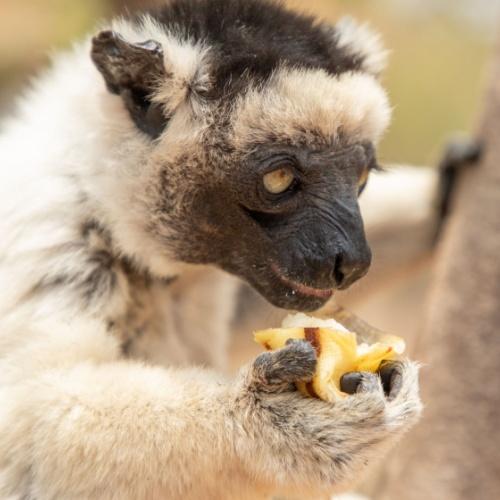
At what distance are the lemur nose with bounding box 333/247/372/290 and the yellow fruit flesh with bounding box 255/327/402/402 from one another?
34cm

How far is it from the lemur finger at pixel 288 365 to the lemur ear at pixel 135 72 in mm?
1219

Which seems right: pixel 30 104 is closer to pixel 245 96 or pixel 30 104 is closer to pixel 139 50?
pixel 139 50

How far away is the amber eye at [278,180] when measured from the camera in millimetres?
3627

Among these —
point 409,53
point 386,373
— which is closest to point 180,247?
point 386,373

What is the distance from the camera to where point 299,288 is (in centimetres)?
371

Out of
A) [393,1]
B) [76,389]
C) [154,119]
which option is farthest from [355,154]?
[393,1]

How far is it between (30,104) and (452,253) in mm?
2573

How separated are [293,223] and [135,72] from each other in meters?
0.93

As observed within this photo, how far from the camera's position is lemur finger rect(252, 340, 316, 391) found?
307cm

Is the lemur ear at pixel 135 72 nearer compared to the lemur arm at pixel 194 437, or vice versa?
the lemur arm at pixel 194 437

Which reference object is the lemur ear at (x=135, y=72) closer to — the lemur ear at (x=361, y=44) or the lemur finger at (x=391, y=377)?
the lemur ear at (x=361, y=44)

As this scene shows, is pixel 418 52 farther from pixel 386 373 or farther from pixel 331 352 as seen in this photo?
pixel 331 352

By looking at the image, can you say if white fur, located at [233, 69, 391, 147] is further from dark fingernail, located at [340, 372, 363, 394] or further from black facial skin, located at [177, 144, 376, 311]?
dark fingernail, located at [340, 372, 363, 394]

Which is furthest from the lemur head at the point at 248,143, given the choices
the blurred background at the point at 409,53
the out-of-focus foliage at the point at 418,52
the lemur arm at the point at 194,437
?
the out-of-focus foliage at the point at 418,52
